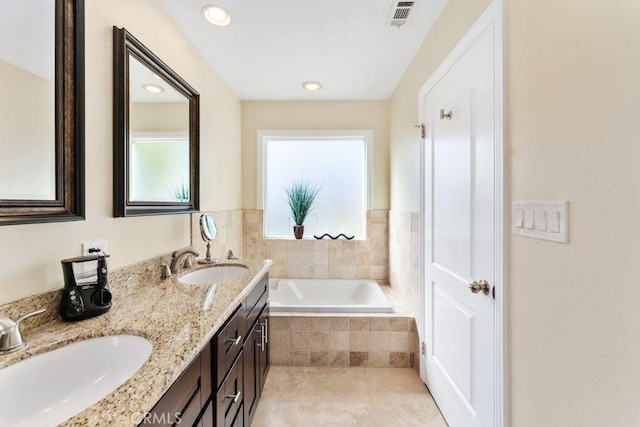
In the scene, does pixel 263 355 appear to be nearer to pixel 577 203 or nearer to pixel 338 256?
pixel 338 256

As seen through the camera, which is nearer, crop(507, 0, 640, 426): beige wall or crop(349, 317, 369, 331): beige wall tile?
crop(507, 0, 640, 426): beige wall

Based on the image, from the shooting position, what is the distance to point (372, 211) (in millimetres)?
3057

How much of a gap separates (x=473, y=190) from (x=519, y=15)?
68 cm

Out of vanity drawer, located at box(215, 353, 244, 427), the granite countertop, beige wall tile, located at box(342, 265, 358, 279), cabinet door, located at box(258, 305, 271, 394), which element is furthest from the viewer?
beige wall tile, located at box(342, 265, 358, 279)

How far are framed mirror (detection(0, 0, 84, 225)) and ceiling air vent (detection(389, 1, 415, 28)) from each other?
1.51m

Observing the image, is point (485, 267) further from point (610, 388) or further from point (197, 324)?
point (197, 324)

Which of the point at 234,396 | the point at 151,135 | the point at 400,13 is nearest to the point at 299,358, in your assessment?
the point at 234,396

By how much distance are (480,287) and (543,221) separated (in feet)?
1.45

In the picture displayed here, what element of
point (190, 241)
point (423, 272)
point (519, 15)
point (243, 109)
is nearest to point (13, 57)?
point (190, 241)

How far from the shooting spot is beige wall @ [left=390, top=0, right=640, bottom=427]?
641mm

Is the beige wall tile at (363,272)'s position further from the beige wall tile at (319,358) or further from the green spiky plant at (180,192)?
the green spiky plant at (180,192)

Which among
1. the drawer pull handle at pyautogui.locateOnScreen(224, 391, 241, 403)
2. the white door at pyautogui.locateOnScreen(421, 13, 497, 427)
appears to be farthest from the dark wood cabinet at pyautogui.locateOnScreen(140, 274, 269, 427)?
the white door at pyautogui.locateOnScreen(421, 13, 497, 427)

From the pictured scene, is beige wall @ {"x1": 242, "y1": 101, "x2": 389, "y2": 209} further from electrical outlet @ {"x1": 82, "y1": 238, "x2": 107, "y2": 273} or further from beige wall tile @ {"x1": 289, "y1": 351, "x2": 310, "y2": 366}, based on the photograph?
electrical outlet @ {"x1": 82, "y1": 238, "x2": 107, "y2": 273}

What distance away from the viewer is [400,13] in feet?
5.37
